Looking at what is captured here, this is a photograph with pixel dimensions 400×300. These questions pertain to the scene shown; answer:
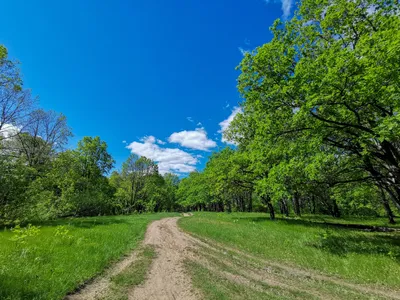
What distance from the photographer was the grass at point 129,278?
6270 millimetres

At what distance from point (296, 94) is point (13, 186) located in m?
20.7

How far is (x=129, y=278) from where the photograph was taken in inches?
299

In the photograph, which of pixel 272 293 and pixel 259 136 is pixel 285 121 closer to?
pixel 259 136

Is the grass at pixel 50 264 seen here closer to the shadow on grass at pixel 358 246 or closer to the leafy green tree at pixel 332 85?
the leafy green tree at pixel 332 85

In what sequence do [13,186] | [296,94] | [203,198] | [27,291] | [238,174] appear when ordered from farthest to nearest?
[203,198] < [238,174] < [13,186] < [296,94] < [27,291]

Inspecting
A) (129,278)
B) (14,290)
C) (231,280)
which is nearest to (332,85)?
(231,280)

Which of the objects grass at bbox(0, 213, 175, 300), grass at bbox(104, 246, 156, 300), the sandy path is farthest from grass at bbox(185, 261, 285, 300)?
grass at bbox(0, 213, 175, 300)

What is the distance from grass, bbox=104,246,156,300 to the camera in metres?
6.27

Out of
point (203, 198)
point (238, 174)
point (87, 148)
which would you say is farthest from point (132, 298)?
point (203, 198)

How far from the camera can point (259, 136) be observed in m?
13.4

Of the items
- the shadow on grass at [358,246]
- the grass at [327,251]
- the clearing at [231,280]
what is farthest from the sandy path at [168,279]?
the shadow on grass at [358,246]

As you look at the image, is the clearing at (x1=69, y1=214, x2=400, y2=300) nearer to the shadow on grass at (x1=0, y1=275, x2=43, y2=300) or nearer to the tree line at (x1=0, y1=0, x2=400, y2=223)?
the shadow on grass at (x1=0, y1=275, x2=43, y2=300)

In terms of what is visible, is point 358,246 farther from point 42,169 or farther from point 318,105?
point 42,169

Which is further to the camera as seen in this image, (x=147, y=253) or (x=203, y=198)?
(x=203, y=198)
